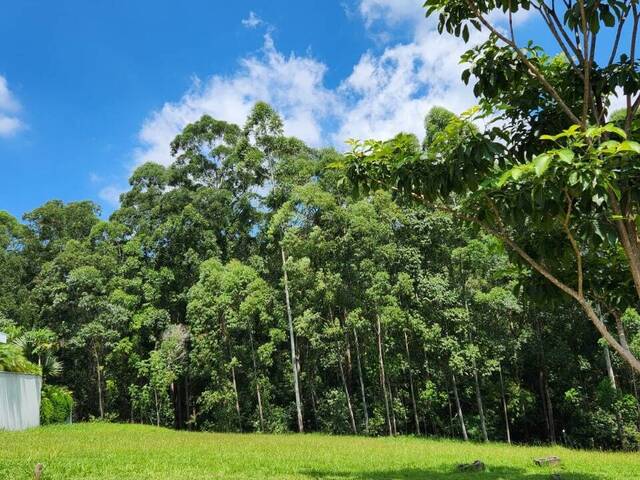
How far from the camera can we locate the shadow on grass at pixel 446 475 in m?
7.00

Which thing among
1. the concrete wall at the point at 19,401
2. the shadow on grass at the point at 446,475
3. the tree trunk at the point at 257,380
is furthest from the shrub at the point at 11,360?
the shadow on grass at the point at 446,475

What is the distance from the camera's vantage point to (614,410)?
15.8 m

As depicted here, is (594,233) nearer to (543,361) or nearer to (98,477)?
(98,477)

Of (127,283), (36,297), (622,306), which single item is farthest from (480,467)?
(36,297)

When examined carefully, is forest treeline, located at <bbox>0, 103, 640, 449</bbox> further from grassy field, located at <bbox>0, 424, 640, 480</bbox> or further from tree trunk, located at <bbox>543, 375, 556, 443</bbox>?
grassy field, located at <bbox>0, 424, 640, 480</bbox>

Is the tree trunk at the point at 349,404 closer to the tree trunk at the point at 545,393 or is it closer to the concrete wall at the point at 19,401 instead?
the tree trunk at the point at 545,393

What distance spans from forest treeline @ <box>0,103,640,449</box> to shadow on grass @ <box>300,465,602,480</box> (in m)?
7.75

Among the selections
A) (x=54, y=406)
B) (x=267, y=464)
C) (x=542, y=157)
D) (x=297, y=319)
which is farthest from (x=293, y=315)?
(x=542, y=157)

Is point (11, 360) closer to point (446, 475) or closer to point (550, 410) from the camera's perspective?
point (446, 475)

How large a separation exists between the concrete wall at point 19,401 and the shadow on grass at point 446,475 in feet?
33.4

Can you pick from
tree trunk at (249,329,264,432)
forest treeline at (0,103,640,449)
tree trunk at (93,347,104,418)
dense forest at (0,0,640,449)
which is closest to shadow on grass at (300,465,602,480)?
dense forest at (0,0,640,449)

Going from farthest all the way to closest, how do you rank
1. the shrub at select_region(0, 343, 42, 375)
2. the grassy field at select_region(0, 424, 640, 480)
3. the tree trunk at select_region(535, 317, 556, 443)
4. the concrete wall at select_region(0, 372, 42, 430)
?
the tree trunk at select_region(535, 317, 556, 443)
the shrub at select_region(0, 343, 42, 375)
the concrete wall at select_region(0, 372, 42, 430)
the grassy field at select_region(0, 424, 640, 480)

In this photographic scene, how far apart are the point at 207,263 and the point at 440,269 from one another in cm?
888

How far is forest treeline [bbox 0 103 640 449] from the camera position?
1733 centimetres
